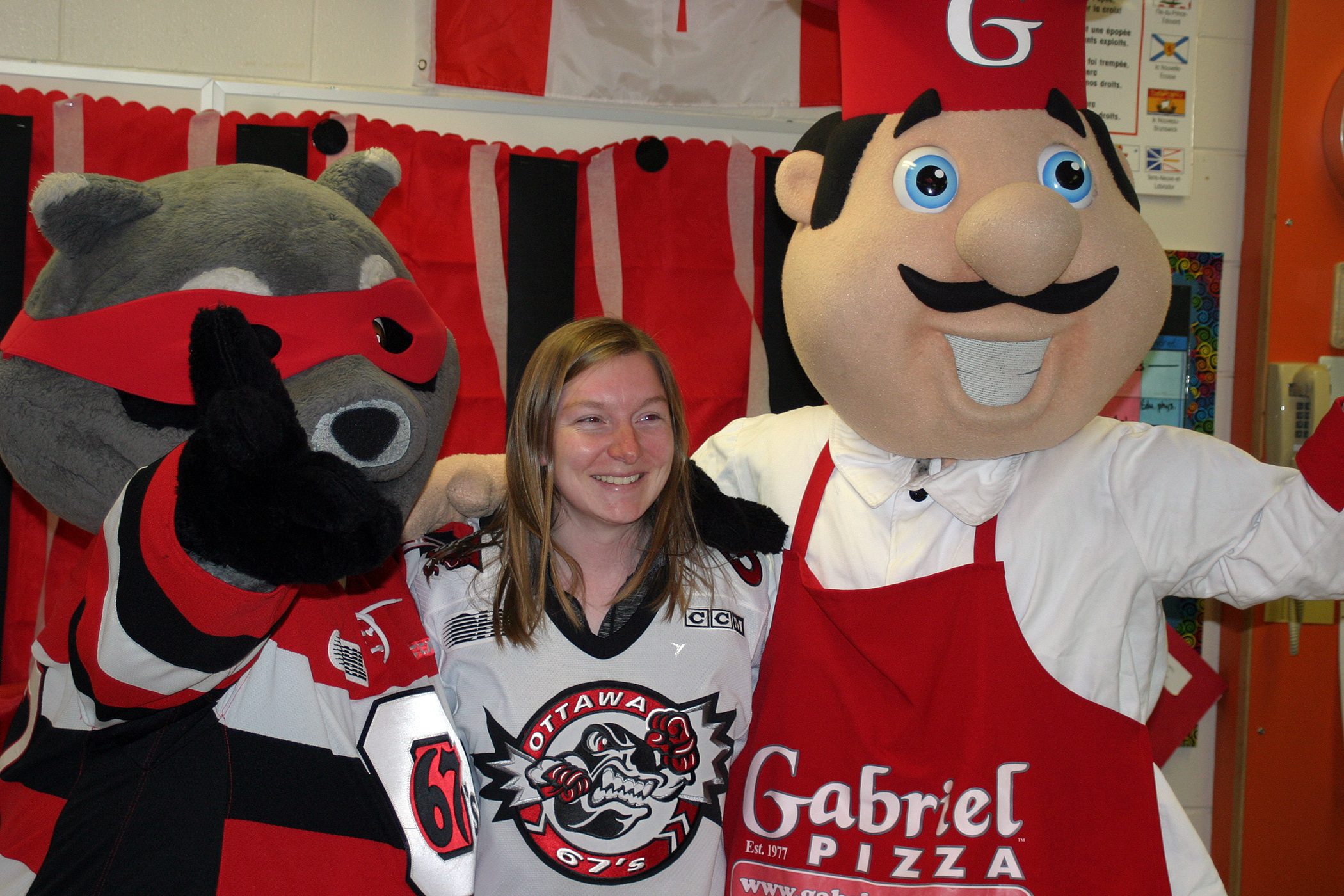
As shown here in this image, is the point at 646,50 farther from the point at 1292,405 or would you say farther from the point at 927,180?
the point at 1292,405

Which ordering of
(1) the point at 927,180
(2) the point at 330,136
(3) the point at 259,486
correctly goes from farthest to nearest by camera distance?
(2) the point at 330,136, (1) the point at 927,180, (3) the point at 259,486

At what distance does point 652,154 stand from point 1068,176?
102 centimetres

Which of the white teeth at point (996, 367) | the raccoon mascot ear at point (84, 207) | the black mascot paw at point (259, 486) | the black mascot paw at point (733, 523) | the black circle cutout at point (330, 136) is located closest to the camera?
the black mascot paw at point (259, 486)

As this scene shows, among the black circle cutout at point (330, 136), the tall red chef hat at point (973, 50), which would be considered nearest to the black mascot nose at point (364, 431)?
the tall red chef hat at point (973, 50)

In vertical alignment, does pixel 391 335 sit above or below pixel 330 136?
below

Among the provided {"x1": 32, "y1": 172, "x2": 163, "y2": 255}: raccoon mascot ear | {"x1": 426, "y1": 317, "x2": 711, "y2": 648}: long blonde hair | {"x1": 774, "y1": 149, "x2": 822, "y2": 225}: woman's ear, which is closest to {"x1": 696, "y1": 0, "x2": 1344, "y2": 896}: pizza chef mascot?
{"x1": 774, "y1": 149, "x2": 822, "y2": 225}: woman's ear

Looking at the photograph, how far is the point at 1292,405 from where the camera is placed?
227 centimetres

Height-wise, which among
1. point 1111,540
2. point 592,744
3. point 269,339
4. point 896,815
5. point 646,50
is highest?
point 646,50

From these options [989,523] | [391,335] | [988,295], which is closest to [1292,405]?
[989,523]

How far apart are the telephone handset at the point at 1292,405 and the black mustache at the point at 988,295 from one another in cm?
126

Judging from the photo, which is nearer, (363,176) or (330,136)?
(363,176)

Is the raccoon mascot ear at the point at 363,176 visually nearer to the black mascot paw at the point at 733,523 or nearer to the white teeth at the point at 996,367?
the black mascot paw at the point at 733,523

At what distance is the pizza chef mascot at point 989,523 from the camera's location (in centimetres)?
136

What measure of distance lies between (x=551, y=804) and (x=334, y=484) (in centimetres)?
63
